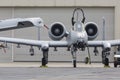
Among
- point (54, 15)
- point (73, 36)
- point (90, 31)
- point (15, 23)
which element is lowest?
point (73, 36)

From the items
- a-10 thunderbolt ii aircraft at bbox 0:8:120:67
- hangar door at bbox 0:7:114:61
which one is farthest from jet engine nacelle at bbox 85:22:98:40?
hangar door at bbox 0:7:114:61

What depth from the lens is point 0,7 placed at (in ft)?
181

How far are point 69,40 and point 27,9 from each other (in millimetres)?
17629

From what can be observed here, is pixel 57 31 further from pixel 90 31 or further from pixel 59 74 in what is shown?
pixel 59 74

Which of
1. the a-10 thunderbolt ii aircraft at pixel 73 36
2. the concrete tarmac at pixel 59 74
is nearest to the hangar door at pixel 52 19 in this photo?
the a-10 thunderbolt ii aircraft at pixel 73 36

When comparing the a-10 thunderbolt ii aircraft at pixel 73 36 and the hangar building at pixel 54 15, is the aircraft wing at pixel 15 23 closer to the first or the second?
the a-10 thunderbolt ii aircraft at pixel 73 36

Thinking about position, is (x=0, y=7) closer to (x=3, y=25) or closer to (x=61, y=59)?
(x=61, y=59)

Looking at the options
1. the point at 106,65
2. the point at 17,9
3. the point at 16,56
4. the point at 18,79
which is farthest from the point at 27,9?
the point at 18,79

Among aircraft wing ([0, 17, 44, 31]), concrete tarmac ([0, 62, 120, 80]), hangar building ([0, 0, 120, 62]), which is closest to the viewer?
concrete tarmac ([0, 62, 120, 80])

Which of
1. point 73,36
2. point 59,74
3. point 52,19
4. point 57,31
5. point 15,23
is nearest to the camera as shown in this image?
point 59,74

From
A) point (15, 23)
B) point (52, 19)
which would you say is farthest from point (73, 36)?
point (52, 19)

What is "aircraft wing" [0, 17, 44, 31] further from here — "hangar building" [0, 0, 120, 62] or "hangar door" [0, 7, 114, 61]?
"hangar door" [0, 7, 114, 61]

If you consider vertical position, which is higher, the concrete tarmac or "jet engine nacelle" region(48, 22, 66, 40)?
"jet engine nacelle" region(48, 22, 66, 40)

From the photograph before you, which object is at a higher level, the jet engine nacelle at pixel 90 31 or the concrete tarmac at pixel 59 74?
the jet engine nacelle at pixel 90 31
